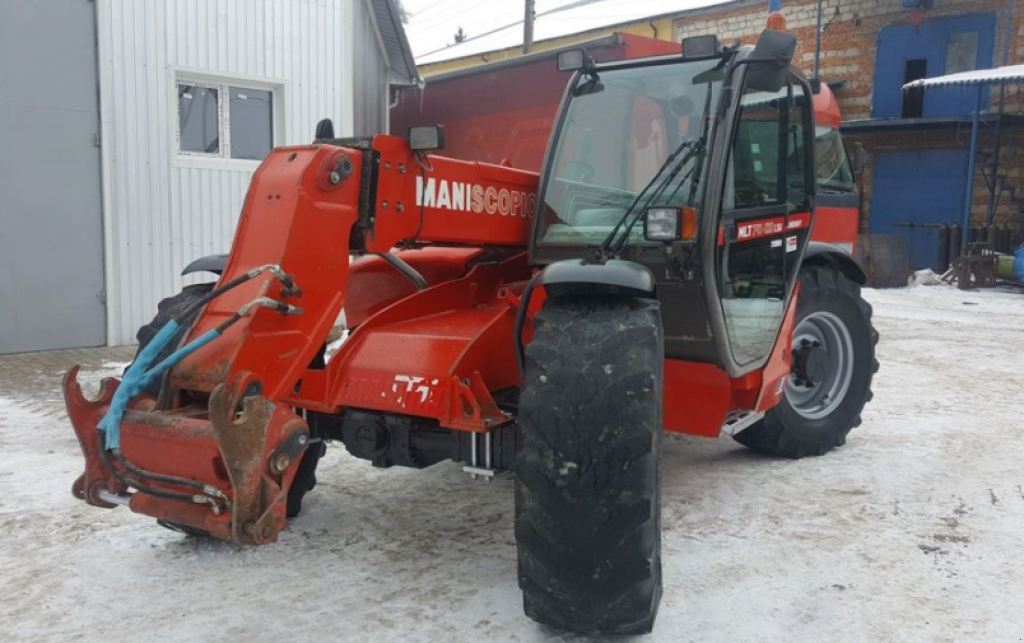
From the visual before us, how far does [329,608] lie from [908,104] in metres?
18.9

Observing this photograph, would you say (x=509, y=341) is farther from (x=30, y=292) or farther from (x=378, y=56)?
(x=378, y=56)

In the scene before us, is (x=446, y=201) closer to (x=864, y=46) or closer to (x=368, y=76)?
(x=368, y=76)

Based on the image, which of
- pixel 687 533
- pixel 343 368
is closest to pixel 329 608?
pixel 343 368

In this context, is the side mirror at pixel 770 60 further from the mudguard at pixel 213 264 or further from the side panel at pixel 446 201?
the mudguard at pixel 213 264

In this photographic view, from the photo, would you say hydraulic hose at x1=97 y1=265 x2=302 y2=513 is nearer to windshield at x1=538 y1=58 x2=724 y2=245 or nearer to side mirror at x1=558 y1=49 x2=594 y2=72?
windshield at x1=538 y1=58 x2=724 y2=245

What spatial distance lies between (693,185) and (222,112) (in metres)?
7.22

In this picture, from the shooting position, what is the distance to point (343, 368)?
3525mm

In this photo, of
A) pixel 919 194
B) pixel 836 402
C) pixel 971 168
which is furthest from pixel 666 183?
pixel 919 194

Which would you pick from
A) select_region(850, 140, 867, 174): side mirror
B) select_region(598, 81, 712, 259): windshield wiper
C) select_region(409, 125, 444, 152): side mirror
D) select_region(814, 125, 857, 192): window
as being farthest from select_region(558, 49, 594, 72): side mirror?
select_region(814, 125, 857, 192): window

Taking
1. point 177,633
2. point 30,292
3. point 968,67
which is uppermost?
point 968,67

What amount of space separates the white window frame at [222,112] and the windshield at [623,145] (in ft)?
20.3

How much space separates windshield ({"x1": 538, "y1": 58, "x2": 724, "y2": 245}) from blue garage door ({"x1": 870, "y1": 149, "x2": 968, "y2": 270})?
1613cm

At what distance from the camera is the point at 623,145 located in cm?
412

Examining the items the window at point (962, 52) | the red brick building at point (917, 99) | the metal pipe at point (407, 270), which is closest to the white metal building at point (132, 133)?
the metal pipe at point (407, 270)
